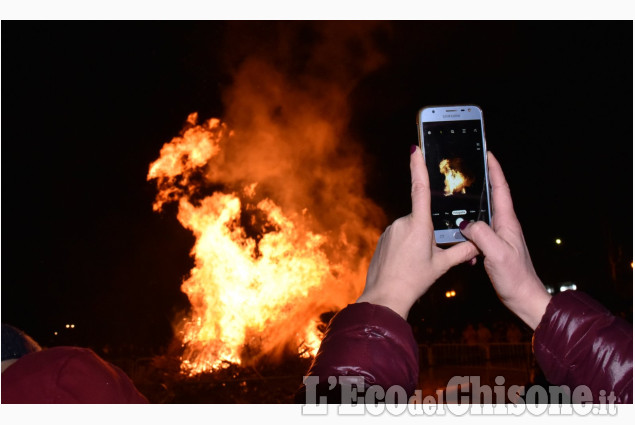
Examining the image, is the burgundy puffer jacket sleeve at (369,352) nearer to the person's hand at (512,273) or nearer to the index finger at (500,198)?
the person's hand at (512,273)

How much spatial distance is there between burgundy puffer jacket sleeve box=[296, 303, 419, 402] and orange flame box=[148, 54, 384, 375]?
11.2 m

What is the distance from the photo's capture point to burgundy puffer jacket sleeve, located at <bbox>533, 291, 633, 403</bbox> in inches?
54.8

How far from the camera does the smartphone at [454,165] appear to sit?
2.38 metres

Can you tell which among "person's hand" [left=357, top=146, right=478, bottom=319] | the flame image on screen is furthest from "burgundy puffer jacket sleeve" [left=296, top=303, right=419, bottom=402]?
the flame image on screen

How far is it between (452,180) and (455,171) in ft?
0.19

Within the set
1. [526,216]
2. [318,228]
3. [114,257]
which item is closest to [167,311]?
[114,257]

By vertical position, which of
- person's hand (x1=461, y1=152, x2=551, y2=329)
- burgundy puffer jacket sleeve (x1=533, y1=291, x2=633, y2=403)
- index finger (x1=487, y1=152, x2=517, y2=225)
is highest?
index finger (x1=487, y1=152, x2=517, y2=225)

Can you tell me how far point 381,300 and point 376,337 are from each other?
6.0 inches

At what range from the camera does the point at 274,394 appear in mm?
9398

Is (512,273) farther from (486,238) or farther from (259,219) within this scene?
(259,219)

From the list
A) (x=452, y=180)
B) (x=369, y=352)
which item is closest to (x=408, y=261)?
(x=369, y=352)

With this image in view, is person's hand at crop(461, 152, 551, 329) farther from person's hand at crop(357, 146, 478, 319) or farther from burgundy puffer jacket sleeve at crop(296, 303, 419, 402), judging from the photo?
burgundy puffer jacket sleeve at crop(296, 303, 419, 402)

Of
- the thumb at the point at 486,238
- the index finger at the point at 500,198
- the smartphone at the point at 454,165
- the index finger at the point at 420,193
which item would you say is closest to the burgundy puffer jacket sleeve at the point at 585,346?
the thumb at the point at 486,238

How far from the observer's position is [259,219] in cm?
1332
